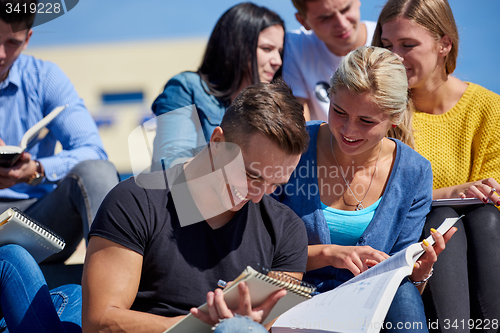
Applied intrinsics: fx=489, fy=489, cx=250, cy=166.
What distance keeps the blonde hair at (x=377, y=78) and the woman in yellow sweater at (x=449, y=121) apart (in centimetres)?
37

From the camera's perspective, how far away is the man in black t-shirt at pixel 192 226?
127 centimetres

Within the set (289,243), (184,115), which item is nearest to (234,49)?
(184,115)

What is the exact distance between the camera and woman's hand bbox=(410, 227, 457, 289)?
154 cm

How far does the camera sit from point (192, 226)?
1.42m

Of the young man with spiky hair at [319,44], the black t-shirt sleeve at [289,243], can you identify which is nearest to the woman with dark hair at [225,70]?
the young man with spiky hair at [319,44]

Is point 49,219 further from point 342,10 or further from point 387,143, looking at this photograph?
point 342,10

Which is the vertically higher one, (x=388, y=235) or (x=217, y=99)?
(x=217, y=99)

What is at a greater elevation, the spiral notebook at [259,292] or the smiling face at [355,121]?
the smiling face at [355,121]

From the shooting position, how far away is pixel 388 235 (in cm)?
176

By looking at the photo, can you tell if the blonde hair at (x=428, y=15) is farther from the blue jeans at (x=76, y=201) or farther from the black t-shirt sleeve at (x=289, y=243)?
the blue jeans at (x=76, y=201)

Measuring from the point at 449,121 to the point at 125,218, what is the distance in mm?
1562

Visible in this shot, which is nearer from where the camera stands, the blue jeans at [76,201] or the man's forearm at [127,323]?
the man's forearm at [127,323]

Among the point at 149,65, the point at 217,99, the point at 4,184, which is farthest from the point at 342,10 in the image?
the point at 149,65

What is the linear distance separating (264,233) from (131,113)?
60.7 ft
